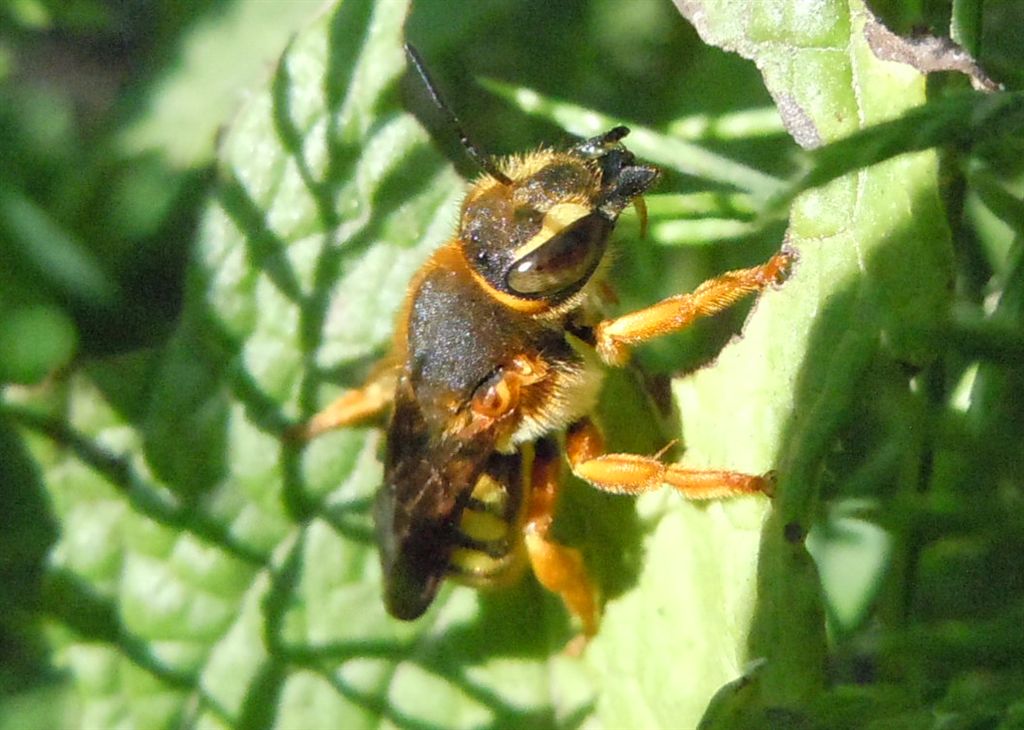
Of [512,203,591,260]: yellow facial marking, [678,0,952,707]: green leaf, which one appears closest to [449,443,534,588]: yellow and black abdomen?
[512,203,591,260]: yellow facial marking

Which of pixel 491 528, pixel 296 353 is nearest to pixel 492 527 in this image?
pixel 491 528

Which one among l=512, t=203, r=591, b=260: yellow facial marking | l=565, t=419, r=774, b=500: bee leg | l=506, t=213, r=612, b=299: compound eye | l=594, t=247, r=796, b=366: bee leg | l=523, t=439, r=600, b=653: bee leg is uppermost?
l=512, t=203, r=591, b=260: yellow facial marking

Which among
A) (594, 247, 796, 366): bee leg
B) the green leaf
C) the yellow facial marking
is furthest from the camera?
the yellow facial marking

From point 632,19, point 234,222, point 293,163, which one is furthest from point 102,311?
point 632,19

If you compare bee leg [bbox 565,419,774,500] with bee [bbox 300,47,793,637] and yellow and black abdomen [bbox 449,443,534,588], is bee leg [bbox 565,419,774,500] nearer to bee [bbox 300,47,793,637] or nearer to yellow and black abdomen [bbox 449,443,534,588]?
bee [bbox 300,47,793,637]

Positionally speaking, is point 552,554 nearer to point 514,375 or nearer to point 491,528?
point 491,528

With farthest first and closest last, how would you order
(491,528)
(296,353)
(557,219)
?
1. (296,353)
2. (491,528)
3. (557,219)

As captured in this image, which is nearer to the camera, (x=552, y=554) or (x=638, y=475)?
(x=638, y=475)

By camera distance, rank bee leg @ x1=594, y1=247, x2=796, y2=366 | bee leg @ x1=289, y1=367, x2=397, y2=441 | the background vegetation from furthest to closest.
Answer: bee leg @ x1=289, y1=367, x2=397, y2=441 → the background vegetation → bee leg @ x1=594, y1=247, x2=796, y2=366
